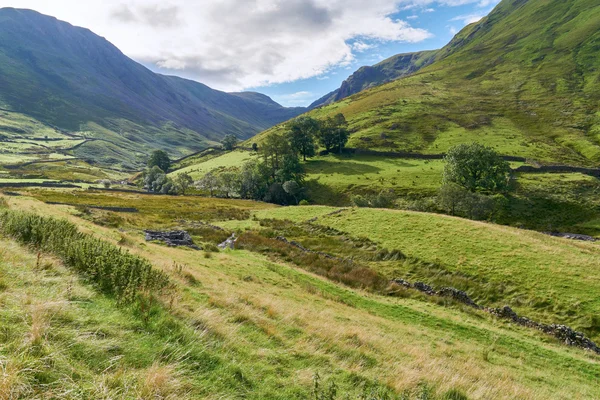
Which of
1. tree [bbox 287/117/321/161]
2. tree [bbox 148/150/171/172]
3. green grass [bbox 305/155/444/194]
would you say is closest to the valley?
green grass [bbox 305/155/444/194]

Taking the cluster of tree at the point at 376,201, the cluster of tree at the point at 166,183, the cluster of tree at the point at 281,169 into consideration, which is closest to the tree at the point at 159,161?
the cluster of tree at the point at 166,183

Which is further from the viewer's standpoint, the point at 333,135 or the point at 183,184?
the point at 333,135

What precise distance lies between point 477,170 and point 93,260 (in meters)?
82.6

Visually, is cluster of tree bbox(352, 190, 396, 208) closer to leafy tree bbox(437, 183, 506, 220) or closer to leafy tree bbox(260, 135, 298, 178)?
leafy tree bbox(437, 183, 506, 220)

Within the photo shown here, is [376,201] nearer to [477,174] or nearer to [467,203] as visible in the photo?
[467,203]

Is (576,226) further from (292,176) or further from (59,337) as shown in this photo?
(59,337)

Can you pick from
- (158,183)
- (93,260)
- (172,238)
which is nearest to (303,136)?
(158,183)

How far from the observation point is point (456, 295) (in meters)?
23.5

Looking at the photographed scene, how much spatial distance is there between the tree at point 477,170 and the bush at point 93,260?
256ft

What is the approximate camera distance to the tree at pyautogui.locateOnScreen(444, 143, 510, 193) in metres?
73.8

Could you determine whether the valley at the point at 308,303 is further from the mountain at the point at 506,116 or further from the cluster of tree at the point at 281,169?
the mountain at the point at 506,116

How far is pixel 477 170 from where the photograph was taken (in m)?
74.4

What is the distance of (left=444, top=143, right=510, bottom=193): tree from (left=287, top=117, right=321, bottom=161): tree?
57.2 meters

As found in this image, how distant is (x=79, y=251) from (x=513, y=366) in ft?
61.6
